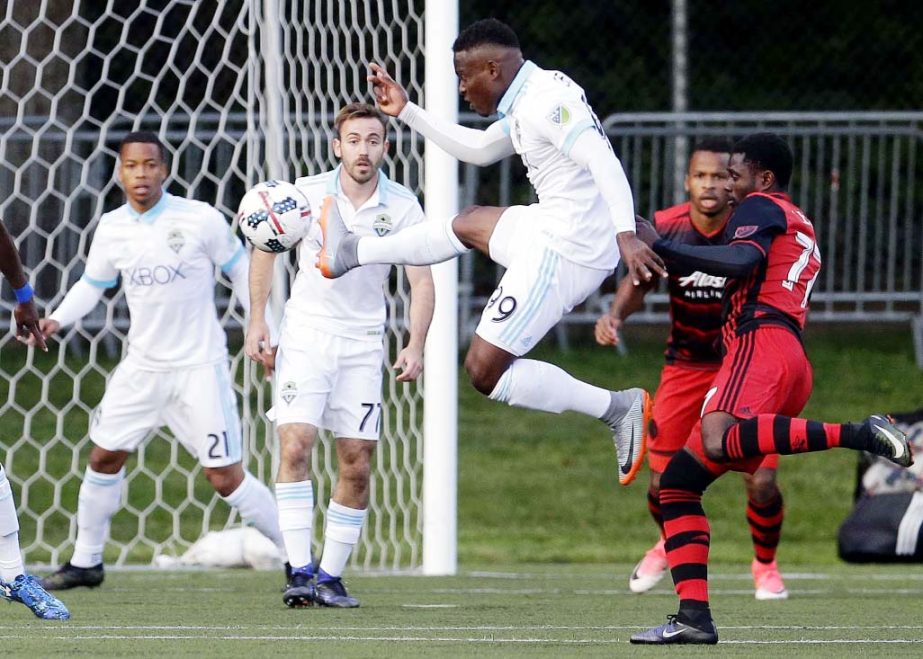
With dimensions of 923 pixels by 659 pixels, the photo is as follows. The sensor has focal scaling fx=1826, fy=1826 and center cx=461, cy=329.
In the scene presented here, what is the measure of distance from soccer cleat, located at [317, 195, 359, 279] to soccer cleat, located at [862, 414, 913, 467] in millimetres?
2062

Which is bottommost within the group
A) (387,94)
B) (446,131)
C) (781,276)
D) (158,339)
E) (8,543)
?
(8,543)

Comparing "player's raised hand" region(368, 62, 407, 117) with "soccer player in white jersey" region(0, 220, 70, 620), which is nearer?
"soccer player in white jersey" region(0, 220, 70, 620)

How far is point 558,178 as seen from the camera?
6.54 m

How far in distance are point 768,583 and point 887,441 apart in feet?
8.22

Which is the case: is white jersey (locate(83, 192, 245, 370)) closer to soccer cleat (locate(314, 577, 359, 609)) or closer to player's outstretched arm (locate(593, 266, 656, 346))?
soccer cleat (locate(314, 577, 359, 609))

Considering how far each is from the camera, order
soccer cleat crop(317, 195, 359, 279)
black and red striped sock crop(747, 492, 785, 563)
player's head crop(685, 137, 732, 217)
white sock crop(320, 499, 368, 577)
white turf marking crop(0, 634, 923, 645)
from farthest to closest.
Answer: black and red striped sock crop(747, 492, 785, 563) < player's head crop(685, 137, 732, 217) < white sock crop(320, 499, 368, 577) < soccer cleat crop(317, 195, 359, 279) < white turf marking crop(0, 634, 923, 645)

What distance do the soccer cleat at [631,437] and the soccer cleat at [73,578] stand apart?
107 inches

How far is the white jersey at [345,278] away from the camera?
7.36 meters

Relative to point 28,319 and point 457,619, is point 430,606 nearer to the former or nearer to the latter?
point 457,619

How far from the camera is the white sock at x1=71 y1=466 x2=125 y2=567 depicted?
27.0 feet

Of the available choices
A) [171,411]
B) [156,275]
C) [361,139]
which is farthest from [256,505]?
[361,139]

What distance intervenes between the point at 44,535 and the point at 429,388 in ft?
10.9

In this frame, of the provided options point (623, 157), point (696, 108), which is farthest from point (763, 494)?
point (696, 108)

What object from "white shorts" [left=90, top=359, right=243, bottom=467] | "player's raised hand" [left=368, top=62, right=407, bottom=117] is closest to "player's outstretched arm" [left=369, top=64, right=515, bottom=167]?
"player's raised hand" [left=368, top=62, right=407, bottom=117]
